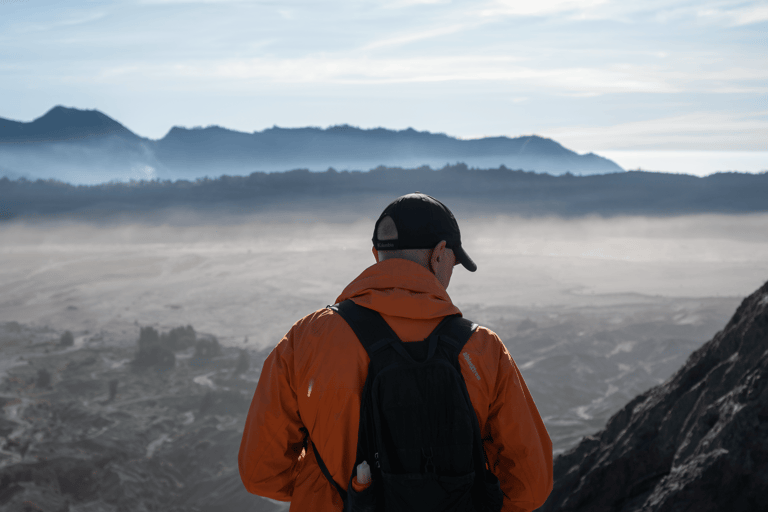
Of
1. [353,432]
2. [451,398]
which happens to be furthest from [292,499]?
[451,398]

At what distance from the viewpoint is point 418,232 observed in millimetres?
4258

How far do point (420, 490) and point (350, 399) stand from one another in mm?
853

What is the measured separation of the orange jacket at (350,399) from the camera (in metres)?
3.96

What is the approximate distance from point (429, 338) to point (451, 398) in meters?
0.49

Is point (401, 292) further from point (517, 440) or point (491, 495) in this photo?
point (491, 495)

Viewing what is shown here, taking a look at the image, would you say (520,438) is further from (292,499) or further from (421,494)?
(292,499)

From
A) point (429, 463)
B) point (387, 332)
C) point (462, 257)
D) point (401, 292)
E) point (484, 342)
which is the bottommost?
point (429, 463)

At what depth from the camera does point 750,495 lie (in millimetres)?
10273

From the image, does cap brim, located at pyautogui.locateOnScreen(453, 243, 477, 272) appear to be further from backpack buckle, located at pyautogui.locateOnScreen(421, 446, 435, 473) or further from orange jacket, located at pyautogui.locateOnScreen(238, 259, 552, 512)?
backpack buckle, located at pyautogui.locateOnScreen(421, 446, 435, 473)

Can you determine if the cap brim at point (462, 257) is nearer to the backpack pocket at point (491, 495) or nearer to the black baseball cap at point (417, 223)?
the black baseball cap at point (417, 223)

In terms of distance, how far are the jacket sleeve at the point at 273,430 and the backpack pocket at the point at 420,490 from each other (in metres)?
0.89

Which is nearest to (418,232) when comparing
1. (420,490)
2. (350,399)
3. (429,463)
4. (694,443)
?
(350,399)

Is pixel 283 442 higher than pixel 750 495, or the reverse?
pixel 283 442

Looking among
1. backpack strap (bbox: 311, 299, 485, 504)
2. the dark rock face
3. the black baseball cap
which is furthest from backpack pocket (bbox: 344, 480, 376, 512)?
the dark rock face
